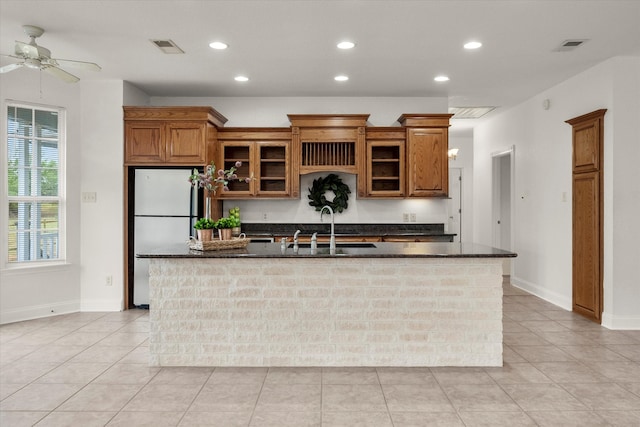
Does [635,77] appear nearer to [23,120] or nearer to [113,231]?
[113,231]

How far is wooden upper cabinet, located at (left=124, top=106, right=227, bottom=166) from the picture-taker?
556 centimetres

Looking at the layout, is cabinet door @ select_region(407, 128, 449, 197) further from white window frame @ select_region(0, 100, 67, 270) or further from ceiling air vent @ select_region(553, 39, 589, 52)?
white window frame @ select_region(0, 100, 67, 270)

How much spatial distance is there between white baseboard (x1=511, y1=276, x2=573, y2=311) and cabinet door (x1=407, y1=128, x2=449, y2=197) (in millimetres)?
1793

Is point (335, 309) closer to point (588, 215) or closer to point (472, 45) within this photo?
point (472, 45)

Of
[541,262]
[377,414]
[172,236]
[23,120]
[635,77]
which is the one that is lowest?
[377,414]

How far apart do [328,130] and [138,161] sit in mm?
2327

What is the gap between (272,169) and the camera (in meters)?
6.38

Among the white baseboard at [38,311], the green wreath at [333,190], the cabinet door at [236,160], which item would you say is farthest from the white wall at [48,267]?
the green wreath at [333,190]

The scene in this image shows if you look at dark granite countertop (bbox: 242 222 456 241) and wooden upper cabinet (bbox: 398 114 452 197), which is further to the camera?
dark granite countertop (bbox: 242 222 456 241)

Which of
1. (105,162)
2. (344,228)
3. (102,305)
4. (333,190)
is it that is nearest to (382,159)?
(333,190)

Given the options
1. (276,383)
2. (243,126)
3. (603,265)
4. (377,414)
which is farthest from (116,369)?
(603,265)

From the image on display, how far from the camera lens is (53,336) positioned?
14.7 feet

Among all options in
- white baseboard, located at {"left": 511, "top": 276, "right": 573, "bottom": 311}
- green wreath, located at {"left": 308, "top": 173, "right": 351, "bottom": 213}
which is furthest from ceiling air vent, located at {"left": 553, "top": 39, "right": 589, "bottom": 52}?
green wreath, located at {"left": 308, "top": 173, "right": 351, "bottom": 213}

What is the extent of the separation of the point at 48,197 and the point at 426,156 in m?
4.50
